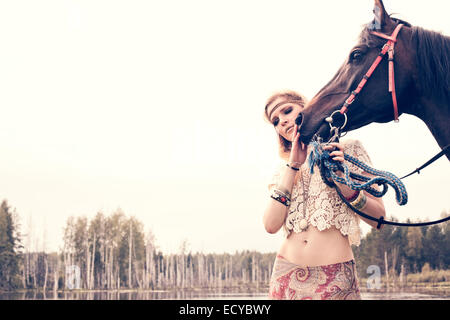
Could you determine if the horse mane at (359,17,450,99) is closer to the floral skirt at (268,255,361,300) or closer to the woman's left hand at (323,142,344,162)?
the woman's left hand at (323,142,344,162)

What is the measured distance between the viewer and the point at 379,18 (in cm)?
219

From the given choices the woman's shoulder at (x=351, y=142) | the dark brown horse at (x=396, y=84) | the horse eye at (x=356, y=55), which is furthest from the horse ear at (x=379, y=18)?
the woman's shoulder at (x=351, y=142)

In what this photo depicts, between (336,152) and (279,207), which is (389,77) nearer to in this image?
(336,152)

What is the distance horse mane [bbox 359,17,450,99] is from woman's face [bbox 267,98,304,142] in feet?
2.03

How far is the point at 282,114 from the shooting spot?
263 centimetres

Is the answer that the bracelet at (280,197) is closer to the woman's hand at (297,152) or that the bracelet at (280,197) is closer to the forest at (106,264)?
the woman's hand at (297,152)

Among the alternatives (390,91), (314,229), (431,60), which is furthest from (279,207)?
(431,60)

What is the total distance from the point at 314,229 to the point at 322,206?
0.13 metres

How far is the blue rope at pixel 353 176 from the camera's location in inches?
83.4

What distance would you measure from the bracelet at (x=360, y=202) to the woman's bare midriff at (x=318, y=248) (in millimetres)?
170

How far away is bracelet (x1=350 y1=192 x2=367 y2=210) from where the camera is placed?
7.23 ft

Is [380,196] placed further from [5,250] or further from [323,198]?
[5,250]
